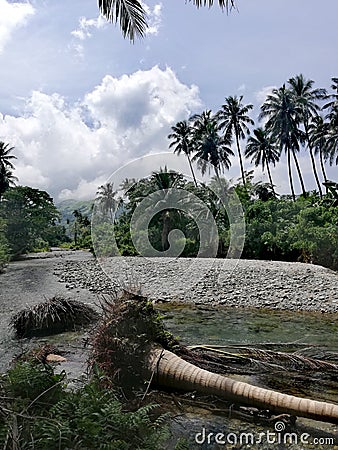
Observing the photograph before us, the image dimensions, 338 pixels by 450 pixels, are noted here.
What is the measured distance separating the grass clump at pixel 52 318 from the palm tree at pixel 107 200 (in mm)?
2525

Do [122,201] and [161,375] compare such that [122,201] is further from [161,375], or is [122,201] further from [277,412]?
[277,412]

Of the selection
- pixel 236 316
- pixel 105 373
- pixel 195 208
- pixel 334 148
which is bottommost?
pixel 236 316

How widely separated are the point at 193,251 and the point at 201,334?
33.3 ft

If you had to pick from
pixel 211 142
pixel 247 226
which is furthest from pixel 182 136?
pixel 247 226

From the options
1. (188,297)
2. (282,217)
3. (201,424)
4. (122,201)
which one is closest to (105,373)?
(201,424)

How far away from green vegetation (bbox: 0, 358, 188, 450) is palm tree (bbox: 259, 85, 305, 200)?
128 ft

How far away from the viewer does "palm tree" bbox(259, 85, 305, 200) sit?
41.1m

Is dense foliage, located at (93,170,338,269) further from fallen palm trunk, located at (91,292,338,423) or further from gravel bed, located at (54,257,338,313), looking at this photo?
fallen palm trunk, located at (91,292,338,423)

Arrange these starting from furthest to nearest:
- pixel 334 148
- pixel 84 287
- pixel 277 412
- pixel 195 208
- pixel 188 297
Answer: pixel 334 148 → pixel 84 287 → pixel 188 297 → pixel 195 208 → pixel 277 412

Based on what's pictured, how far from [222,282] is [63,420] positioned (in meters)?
14.8

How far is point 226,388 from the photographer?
15.5 ft

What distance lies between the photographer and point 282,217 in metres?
28.6

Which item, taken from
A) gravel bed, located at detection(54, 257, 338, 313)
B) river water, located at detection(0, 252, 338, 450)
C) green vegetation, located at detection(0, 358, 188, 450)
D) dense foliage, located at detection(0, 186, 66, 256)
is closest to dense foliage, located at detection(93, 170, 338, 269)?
gravel bed, located at detection(54, 257, 338, 313)

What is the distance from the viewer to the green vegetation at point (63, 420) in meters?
2.79
